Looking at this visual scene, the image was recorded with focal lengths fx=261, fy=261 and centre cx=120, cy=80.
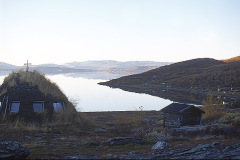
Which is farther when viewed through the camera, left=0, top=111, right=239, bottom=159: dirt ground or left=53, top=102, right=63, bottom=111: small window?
left=53, top=102, right=63, bottom=111: small window

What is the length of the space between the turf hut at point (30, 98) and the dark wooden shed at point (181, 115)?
35.9 feet

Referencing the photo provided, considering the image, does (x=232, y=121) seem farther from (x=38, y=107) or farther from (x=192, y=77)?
(x=192, y=77)

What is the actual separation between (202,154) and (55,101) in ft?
62.6

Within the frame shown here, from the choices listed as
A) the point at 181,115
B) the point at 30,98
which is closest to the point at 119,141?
the point at 181,115

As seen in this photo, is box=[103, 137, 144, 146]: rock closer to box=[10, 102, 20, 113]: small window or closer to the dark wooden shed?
the dark wooden shed

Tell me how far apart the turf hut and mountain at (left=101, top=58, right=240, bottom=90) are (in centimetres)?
7616

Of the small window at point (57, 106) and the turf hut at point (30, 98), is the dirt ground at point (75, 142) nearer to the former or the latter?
the turf hut at point (30, 98)

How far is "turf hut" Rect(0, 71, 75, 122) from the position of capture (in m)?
26.3

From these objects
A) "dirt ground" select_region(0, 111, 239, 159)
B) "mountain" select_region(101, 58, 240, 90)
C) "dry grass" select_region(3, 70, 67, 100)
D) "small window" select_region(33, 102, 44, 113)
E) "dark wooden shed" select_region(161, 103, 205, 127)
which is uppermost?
"mountain" select_region(101, 58, 240, 90)

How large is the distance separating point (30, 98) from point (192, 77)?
320ft

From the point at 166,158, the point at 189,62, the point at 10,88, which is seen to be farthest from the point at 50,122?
the point at 189,62

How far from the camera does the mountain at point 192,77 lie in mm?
100688

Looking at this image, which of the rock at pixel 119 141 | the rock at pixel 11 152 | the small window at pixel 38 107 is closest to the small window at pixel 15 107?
the small window at pixel 38 107

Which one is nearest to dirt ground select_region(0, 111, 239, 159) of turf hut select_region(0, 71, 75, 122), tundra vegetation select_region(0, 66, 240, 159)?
tundra vegetation select_region(0, 66, 240, 159)
